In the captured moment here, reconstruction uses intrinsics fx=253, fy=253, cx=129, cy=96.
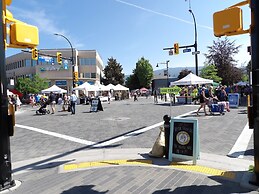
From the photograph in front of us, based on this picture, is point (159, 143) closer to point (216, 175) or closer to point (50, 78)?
point (216, 175)

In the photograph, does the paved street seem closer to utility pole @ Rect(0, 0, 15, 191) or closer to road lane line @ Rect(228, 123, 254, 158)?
road lane line @ Rect(228, 123, 254, 158)

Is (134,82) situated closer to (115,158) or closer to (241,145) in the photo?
(241,145)

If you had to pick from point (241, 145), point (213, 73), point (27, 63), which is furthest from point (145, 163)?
point (27, 63)

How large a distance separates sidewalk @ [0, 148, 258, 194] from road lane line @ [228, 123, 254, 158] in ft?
1.44

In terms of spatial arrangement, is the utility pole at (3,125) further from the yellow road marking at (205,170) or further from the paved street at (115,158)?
the yellow road marking at (205,170)

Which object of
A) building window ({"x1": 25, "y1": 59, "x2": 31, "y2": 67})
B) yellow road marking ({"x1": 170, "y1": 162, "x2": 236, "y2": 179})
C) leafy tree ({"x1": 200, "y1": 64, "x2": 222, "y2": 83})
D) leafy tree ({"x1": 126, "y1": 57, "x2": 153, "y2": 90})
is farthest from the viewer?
leafy tree ({"x1": 126, "y1": 57, "x2": 153, "y2": 90})

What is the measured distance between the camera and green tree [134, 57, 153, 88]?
253ft

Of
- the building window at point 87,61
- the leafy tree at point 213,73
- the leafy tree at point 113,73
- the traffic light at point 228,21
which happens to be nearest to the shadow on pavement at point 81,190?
the traffic light at point 228,21

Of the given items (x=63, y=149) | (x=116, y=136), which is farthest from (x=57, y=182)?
(x=116, y=136)

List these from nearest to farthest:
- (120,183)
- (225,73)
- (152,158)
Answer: (120,183)
(152,158)
(225,73)

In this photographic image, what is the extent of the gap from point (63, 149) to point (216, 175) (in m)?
4.56

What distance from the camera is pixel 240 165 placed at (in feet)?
17.9

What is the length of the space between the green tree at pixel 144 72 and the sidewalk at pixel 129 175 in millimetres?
71487

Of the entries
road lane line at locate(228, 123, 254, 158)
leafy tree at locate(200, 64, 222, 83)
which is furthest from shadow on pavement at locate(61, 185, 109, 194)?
leafy tree at locate(200, 64, 222, 83)
